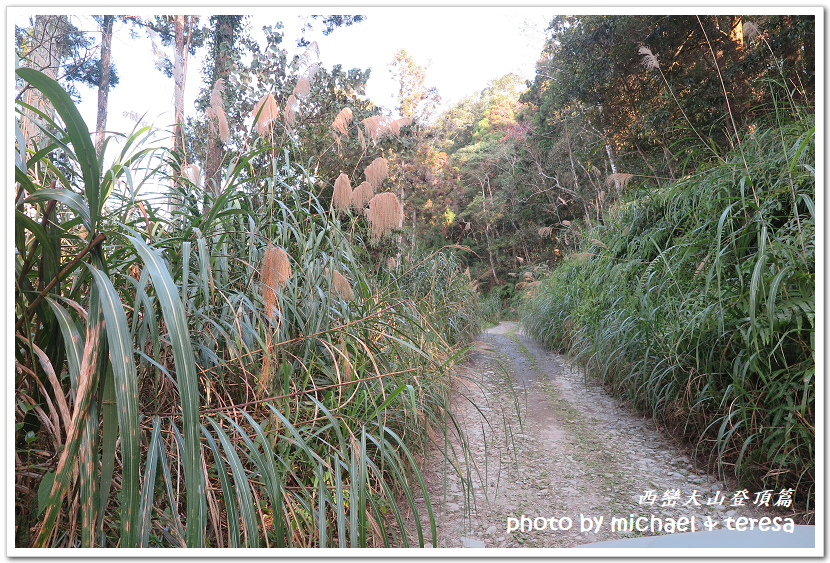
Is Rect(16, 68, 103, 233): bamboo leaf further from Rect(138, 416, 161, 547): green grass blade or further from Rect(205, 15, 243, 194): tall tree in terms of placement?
Rect(205, 15, 243, 194): tall tree

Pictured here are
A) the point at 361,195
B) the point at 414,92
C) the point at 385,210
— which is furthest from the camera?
the point at 414,92

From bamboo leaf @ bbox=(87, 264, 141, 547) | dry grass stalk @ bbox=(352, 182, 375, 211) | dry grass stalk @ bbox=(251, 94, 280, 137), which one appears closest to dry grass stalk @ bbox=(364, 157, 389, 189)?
dry grass stalk @ bbox=(352, 182, 375, 211)

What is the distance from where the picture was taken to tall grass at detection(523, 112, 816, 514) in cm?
124

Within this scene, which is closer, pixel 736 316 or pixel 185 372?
pixel 185 372

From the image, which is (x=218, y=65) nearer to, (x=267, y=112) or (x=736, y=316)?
(x=267, y=112)

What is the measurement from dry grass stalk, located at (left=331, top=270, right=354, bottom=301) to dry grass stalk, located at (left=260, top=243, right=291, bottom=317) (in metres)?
0.20

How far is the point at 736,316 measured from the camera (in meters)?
1.47

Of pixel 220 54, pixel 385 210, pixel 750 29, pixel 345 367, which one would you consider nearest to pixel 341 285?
pixel 345 367

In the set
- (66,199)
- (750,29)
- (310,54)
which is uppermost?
(310,54)

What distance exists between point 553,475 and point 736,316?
0.89 m

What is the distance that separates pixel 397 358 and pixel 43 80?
4.01ft

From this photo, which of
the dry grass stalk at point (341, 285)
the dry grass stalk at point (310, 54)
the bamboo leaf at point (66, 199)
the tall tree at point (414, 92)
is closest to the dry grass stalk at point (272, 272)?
the dry grass stalk at point (341, 285)

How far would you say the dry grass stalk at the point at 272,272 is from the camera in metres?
1.04

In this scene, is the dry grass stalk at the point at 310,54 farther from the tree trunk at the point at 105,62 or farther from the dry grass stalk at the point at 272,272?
the dry grass stalk at the point at 272,272
